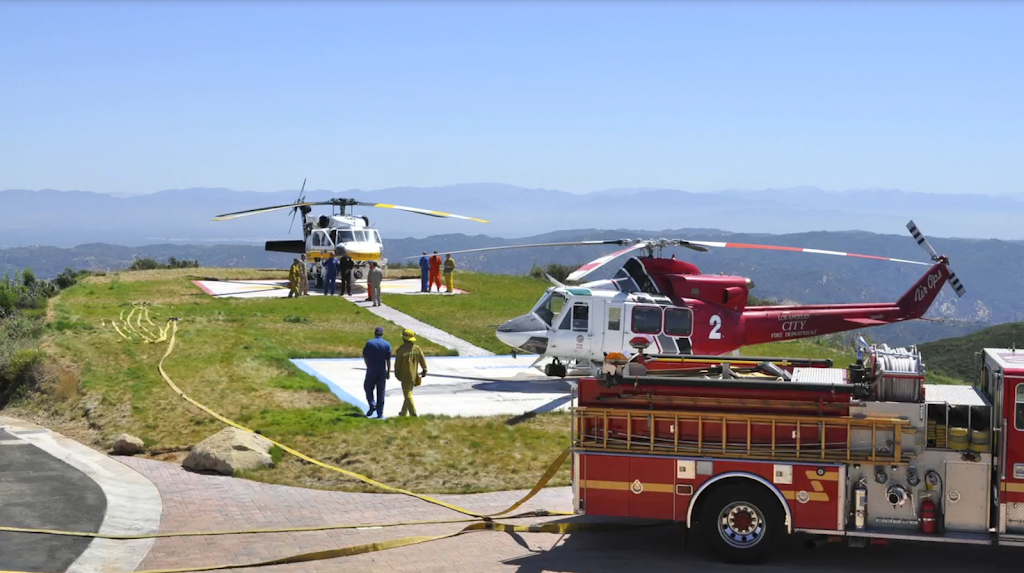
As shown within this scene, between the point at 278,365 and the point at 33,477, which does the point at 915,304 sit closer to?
the point at 278,365

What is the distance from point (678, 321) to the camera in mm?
20578

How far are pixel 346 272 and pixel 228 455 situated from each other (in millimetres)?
23362

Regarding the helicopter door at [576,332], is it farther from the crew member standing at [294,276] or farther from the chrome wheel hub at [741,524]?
the crew member standing at [294,276]

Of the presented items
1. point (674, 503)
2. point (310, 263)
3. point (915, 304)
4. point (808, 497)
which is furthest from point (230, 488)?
point (310, 263)

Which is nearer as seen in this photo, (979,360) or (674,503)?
(674,503)

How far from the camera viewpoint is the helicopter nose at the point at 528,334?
21.0m

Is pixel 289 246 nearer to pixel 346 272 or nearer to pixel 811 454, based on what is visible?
pixel 346 272

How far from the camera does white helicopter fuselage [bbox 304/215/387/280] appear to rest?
130 feet

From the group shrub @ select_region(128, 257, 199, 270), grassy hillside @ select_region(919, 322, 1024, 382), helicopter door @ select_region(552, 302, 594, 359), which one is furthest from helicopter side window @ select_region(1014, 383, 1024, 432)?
shrub @ select_region(128, 257, 199, 270)

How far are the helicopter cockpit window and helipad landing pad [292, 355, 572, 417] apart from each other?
5.03ft

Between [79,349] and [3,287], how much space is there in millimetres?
13764

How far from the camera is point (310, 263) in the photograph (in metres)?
40.9

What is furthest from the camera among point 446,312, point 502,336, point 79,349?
point 446,312

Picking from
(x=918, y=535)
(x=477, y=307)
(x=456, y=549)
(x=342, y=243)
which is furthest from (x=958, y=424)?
(x=342, y=243)
